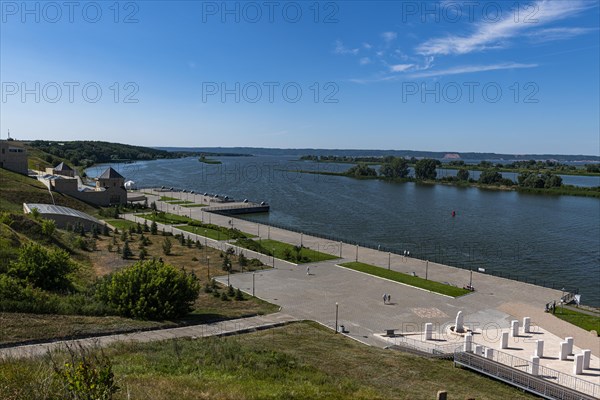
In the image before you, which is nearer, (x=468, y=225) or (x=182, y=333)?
(x=182, y=333)

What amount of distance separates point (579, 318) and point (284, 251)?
73.6 ft

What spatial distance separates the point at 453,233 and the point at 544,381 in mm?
41194

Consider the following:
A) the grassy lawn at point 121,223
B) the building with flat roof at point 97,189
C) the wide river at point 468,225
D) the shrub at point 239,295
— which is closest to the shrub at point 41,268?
the shrub at point 239,295

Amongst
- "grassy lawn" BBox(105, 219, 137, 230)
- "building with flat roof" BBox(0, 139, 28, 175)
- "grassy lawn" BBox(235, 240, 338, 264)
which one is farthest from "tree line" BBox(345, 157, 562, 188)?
"building with flat roof" BBox(0, 139, 28, 175)

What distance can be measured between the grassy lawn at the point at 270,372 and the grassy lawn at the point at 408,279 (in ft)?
39.3

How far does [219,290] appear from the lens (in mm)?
29688

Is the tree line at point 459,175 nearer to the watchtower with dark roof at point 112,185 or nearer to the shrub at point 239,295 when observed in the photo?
the watchtower with dark roof at point 112,185

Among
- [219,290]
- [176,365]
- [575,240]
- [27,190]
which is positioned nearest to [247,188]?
[27,190]

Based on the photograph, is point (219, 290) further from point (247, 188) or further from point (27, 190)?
point (247, 188)

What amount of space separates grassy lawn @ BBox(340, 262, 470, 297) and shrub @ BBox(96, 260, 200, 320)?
16643 mm

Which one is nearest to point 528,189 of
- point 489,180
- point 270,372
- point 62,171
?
point 489,180

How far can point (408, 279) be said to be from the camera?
3397 cm

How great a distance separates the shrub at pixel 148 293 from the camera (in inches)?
847

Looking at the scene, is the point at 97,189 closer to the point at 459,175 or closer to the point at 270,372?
the point at 270,372
